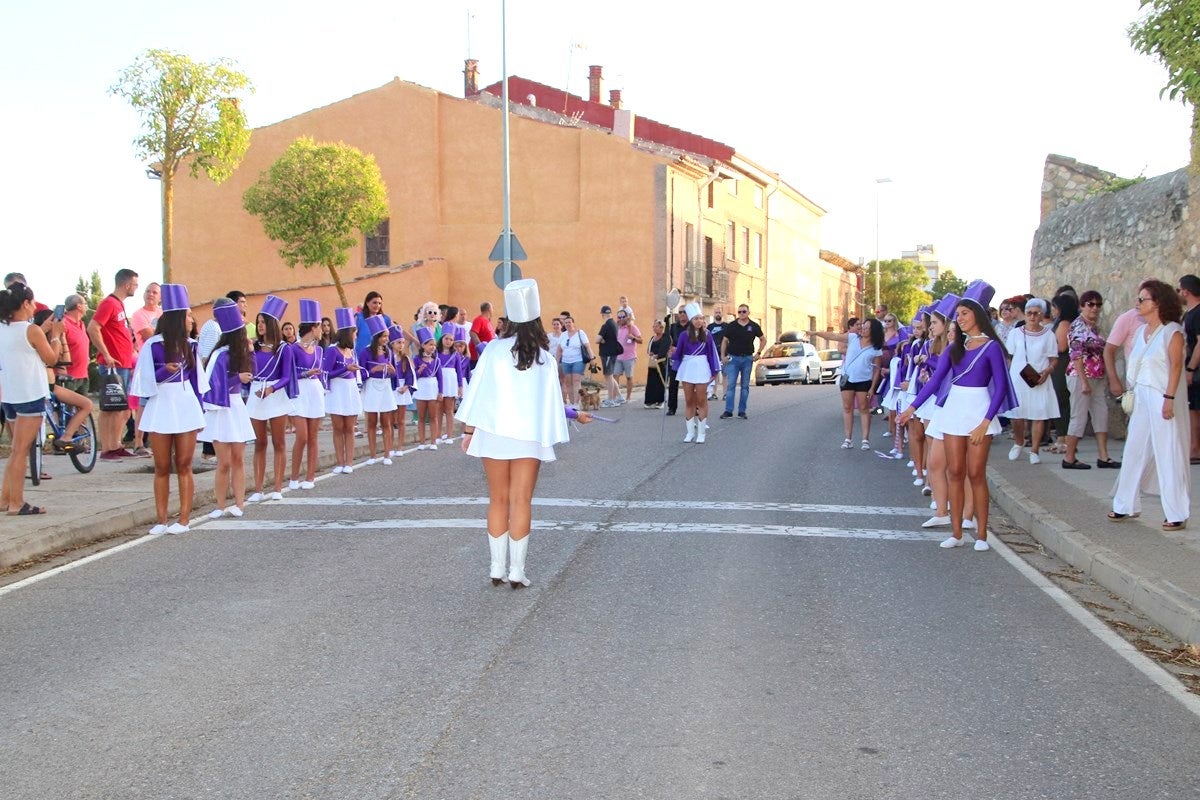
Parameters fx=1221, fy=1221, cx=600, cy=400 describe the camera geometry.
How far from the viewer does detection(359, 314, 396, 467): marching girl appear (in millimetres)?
14281

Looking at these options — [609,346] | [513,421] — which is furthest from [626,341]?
[513,421]

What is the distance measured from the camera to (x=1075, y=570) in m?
8.35

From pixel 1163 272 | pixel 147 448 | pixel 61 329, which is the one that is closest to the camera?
pixel 61 329

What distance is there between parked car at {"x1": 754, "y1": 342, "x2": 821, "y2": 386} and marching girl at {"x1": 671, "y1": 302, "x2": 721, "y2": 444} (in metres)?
23.9

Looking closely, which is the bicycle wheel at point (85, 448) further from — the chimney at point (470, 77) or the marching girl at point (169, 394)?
the chimney at point (470, 77)

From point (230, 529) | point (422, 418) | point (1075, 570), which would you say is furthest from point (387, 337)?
point (1075, 570)

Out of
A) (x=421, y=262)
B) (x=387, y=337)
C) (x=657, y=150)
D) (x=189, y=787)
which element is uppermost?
(x=657, y=150)

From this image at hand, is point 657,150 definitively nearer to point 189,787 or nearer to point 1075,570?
point 1075,570

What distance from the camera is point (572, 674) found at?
5480 mm

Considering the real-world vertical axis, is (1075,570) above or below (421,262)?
below

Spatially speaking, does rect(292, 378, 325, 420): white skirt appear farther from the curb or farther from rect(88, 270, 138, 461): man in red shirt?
the curb

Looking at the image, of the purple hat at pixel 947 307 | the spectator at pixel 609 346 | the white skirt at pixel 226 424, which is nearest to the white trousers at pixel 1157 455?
the purple hat at pixel 947 307

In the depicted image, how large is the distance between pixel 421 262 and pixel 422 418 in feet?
84.4

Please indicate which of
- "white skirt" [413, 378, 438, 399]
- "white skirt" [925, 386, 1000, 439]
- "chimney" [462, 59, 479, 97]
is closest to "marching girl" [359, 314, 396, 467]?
"white skirt" [413, 378, 438, 399]
